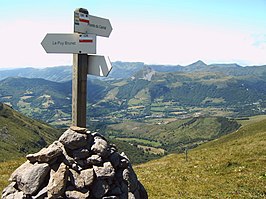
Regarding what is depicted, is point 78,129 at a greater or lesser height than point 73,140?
greater

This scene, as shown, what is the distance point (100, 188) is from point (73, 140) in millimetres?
2526

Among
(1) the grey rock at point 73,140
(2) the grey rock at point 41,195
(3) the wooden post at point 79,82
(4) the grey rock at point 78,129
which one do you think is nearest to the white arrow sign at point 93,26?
(3) the wooden post at point 79,82

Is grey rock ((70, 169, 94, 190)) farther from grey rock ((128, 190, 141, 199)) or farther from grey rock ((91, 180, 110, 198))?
grey rock ((128, 190, 141, 199))

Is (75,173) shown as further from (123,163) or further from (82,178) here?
(123,163)

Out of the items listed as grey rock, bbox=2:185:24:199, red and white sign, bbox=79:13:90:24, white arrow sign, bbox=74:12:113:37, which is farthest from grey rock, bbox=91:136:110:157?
red and white sign, bbox=79:13:90:24

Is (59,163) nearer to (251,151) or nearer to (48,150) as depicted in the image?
(48,150)

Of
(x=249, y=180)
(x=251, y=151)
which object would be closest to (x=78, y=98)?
(x=249, y=180)

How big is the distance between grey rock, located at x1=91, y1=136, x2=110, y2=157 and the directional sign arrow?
204 inches

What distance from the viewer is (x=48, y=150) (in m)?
14.4

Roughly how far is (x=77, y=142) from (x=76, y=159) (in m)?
0.78

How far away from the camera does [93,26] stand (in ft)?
46.6

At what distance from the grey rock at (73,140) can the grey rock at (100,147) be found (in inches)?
23.0

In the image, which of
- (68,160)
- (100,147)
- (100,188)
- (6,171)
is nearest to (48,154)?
(68,160)

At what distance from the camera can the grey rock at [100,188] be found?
13.8m
